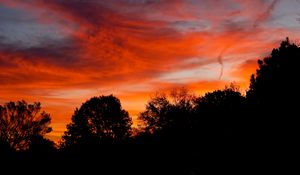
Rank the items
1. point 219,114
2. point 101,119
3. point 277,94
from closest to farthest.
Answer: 1. point 277,94
2. point 219,114
3. point 101,119

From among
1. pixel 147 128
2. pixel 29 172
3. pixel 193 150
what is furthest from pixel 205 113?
pixel 29 172

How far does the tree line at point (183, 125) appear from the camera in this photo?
4956 cm

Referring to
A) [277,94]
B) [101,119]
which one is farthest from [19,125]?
[277,94]

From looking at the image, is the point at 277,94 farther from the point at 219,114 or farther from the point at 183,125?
the point at 183,125

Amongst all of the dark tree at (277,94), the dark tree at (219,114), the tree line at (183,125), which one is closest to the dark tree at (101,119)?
the tree line at (183,125)

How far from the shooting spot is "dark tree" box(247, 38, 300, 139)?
1836 inches

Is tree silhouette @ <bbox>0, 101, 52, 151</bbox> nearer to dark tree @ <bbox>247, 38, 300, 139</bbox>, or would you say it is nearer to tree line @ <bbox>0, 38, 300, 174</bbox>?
tree line @ <bbox>0, 38, 300, 174</bbox>

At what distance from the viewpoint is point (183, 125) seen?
315 ft

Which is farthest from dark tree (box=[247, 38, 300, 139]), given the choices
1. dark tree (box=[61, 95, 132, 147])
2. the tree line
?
dark tree (box=[61, 95, 132, 147])

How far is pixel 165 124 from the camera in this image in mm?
101500

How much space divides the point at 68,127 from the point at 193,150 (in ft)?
119

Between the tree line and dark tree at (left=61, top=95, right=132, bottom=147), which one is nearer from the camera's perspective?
the tree line

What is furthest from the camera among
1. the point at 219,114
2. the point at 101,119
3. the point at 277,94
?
the point at 101,119

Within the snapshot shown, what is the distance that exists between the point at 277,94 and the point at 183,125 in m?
45.0
